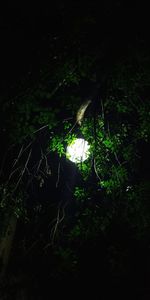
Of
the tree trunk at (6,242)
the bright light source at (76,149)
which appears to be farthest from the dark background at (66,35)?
the tree trunk at (6,242)

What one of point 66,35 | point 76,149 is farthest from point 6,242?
point 66,35

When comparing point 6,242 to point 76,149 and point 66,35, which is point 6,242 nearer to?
point 76,149

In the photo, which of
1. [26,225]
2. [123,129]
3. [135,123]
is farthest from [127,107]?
[26,225]

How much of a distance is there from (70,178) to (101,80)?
2.70 metres

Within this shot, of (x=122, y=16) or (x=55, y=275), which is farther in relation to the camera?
(x=55, y=275)

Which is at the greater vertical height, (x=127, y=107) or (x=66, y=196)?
(x=127, y=107)

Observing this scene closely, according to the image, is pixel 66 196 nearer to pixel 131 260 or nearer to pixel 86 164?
pixel 86 164

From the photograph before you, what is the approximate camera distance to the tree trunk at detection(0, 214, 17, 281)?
19.5 feet

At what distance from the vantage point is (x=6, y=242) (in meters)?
5.99

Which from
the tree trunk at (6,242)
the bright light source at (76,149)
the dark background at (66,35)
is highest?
the dark background at (66,35)

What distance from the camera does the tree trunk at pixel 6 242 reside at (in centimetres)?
593

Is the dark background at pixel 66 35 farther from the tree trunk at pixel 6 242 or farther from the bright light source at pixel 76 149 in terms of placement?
the tree trunk at pixel 6 242

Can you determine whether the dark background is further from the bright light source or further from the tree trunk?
the tree trunk

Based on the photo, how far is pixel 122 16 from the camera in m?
5.20
